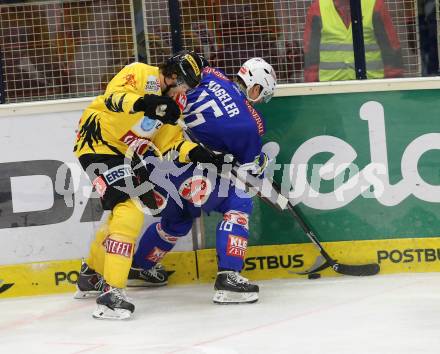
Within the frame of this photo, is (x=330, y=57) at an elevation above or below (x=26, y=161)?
above

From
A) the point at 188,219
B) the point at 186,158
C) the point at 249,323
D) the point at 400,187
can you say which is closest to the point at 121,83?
the point at 186,158

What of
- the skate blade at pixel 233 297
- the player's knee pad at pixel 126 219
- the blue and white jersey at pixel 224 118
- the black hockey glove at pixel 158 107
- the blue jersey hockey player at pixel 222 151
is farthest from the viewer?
the blue and white jersey at pixel 224 118

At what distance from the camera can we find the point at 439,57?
583 centimetres

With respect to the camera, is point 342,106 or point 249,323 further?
point 342,106

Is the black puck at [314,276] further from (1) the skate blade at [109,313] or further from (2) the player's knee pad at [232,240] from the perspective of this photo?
(1) the skate blade at [109,313]

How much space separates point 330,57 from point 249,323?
6.17 ft

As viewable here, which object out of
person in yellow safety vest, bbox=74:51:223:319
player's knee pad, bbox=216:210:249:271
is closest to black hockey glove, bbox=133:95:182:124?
person in yellow safety vest, bbox=74:51:223:319

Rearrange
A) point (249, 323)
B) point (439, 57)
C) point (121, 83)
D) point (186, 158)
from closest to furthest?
1. point (249, 323)
2. point (121, 83)
3. point (186, 158)
4. point (439, 57)

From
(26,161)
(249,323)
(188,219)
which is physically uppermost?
(26,161)

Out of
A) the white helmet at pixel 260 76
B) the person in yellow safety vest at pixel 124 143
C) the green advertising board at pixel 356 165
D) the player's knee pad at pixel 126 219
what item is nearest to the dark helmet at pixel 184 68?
the person in yellow safety vest at pixel 124 143

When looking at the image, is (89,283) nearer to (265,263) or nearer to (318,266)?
(265,263)

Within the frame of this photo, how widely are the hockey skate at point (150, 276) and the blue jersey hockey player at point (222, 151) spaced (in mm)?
115

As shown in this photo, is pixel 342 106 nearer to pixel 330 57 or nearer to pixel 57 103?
pixel 330 57

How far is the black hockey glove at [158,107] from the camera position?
16.0 ft
